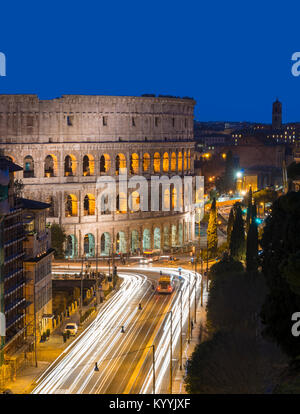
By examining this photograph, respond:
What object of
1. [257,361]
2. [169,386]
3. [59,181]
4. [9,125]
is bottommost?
[169,386]

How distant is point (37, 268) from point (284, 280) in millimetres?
20887

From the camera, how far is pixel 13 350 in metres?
43.0

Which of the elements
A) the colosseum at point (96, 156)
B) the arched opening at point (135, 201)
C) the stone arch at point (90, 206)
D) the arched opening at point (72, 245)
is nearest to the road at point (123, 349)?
the arched opening at point (72, 245)

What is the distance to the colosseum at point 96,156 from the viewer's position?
78.2 m

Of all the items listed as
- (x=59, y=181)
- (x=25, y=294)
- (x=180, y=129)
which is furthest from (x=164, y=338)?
(x=180, y=129)

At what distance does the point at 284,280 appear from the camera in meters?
31.3

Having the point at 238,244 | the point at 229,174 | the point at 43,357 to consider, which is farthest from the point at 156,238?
the point at 229,174

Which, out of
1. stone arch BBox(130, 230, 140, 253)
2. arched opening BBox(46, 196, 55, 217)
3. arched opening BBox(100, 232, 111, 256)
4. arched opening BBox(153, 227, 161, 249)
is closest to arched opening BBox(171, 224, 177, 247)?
arched opening BBox(153, 227, 161, 249)

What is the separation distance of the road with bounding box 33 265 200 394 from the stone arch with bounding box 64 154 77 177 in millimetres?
21751

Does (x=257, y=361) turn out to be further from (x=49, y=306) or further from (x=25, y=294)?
(x=49, y=306)

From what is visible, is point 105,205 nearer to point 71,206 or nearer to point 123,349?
point 71,206

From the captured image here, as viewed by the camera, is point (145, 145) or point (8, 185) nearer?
point (8, 185)

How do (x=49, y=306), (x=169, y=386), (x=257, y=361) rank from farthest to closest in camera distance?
(x=49, y=306), (x=169, y=386), (x=257, y=361)
